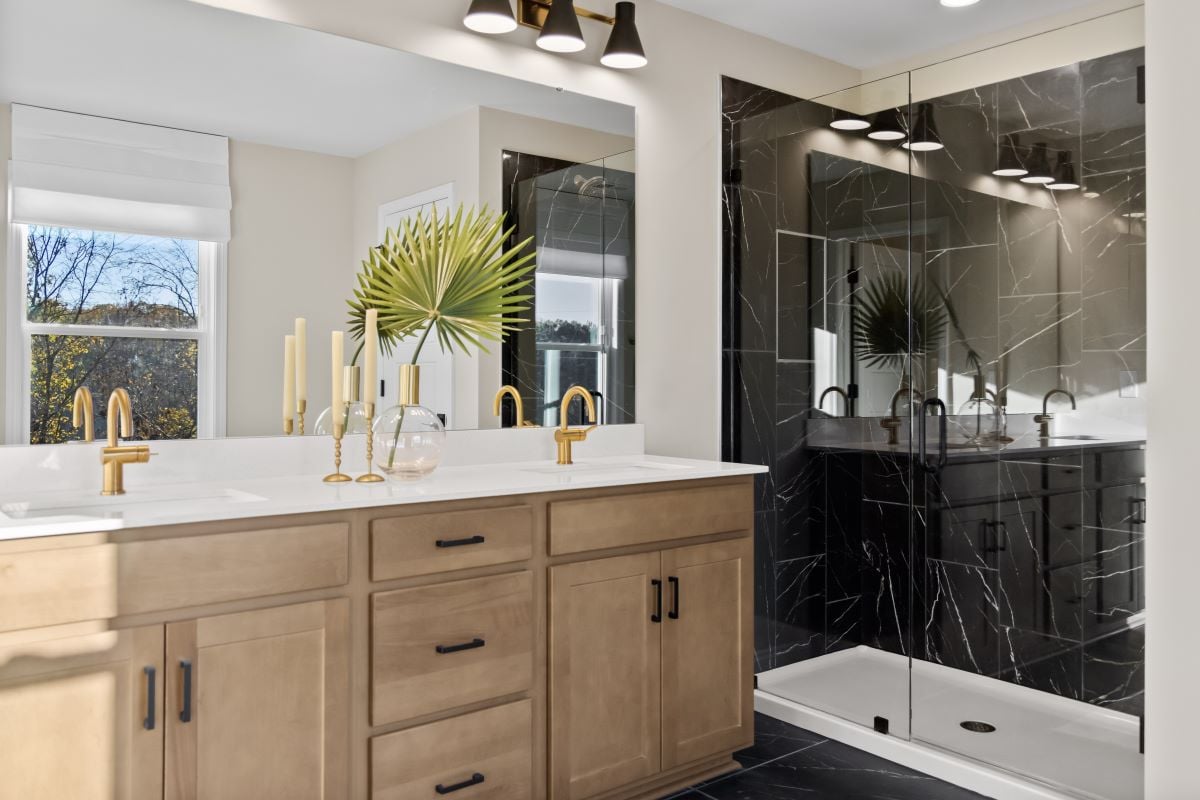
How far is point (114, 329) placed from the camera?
78.8 inches

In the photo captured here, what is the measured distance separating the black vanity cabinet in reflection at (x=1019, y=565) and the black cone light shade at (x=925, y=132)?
104cm

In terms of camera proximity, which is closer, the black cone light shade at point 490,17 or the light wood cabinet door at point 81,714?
the light wood cabinet door at point 81,714

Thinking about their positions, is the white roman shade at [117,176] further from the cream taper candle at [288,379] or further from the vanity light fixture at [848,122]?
the vanity light fixture at [848,122]

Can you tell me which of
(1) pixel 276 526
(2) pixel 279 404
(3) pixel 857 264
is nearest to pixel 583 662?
(1) pixel 276 526

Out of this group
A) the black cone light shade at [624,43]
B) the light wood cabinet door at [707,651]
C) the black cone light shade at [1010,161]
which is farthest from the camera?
the black cone light shade at [624,43]

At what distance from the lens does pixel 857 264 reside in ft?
10.2

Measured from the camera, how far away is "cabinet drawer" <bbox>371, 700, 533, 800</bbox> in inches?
72.4

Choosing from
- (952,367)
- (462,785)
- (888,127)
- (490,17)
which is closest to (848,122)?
(888,127)

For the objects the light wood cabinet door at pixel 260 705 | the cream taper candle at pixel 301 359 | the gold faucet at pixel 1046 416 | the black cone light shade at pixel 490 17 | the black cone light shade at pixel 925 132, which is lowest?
the light wood cabinet door at pixel 260 705

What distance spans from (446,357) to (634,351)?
30.8 inches

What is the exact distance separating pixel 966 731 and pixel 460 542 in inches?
69.8

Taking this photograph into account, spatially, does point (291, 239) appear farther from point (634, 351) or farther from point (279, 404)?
point (634, 351)

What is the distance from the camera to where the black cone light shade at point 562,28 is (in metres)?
2.64

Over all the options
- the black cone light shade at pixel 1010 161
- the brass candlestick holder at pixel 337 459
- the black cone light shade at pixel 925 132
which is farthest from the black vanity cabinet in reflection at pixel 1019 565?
the brass candlestick holder at pixel 337 459
